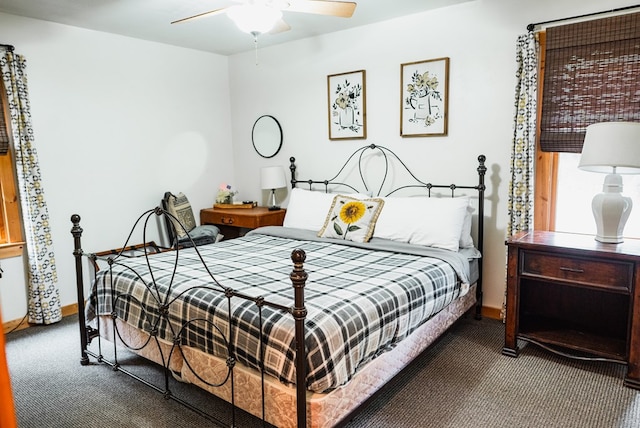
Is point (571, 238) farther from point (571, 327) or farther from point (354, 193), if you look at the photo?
point (354, 193)

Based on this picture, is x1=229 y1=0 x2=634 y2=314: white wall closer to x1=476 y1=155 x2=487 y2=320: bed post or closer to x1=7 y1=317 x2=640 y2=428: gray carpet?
x1=476 y1=155 x2=487 y2=320: bed post

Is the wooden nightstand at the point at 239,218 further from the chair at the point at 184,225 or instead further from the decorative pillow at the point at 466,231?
the decorative pillow at the point at 466,231

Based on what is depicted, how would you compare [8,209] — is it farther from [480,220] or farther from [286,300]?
[480,220]

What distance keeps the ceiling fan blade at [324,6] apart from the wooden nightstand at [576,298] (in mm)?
1697

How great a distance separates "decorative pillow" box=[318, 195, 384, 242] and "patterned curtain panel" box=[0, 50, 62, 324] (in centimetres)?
216

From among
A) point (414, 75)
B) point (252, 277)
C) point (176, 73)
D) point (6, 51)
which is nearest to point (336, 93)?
point (414, 75)

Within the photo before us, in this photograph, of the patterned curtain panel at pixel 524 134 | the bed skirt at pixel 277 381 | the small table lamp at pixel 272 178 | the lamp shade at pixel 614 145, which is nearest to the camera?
the bed skirt at pixel 277 381

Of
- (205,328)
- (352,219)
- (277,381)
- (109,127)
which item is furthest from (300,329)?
(109,127)

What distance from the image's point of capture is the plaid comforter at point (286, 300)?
1882 millimetres

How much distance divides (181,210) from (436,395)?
3.00m

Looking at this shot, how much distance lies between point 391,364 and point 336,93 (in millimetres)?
2658

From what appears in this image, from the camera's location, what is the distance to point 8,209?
138 inches

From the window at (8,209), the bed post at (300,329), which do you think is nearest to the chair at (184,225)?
the window at (8,209)

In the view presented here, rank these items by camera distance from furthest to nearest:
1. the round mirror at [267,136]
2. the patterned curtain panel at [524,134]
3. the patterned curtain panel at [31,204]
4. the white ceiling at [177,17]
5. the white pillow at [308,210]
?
the round mirror at [267,136], the white pillow at [308,210], the patterned curtain panel at [31,204], the white ceiling at [177,17], the patterned curtain panel at [524,134]
